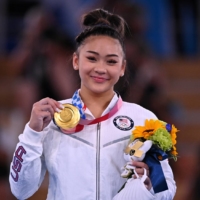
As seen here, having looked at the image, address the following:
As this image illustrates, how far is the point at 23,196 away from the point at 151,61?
3.05 m

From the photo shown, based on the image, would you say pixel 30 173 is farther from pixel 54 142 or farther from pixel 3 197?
pixel 3 197

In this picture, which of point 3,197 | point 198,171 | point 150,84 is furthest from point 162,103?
point 3,197

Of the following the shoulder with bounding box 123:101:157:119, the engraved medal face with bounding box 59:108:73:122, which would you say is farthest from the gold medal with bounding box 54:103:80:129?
the shoulder with bounding box 123:101:157:119

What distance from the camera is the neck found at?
139 inches

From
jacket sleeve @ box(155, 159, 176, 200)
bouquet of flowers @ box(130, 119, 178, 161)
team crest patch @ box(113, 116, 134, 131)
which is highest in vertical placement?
team crest patch @ box(113, 116, 134, 131)

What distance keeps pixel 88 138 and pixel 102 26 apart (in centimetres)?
52

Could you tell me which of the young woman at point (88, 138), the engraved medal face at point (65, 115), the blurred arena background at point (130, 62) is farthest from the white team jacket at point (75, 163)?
the blurred arena background at point (130, 62)

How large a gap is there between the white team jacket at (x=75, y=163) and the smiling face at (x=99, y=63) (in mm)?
145

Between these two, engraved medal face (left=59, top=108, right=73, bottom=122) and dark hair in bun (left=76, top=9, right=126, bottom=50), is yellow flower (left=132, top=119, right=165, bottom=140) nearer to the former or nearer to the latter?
engraved medal face (left=59, top=108, right=73, bottom=122)

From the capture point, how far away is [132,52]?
5902mm

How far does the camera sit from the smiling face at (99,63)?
3.42m

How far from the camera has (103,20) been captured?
11.8 feet

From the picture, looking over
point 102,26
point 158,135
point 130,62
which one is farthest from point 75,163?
point 130,62

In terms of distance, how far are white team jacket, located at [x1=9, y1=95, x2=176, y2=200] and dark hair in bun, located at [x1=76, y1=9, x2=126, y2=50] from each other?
1.21 feet
